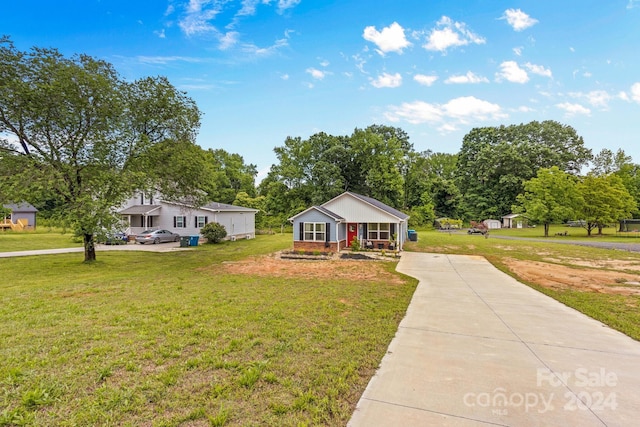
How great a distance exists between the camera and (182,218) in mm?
26031

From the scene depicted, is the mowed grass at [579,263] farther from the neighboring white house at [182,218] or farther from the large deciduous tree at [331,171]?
the large deciduous tree at [331,171]

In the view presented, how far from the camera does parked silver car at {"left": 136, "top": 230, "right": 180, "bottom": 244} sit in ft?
78.4

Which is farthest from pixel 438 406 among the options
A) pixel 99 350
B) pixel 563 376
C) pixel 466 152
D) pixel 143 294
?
pixel 466 152

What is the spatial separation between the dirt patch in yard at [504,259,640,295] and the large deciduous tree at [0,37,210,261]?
16986mm

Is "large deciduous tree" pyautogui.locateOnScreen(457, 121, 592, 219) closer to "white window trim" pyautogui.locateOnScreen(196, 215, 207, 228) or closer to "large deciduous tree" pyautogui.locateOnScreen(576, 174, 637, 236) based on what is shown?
"large deciduous tree" pyautogui.locateOnScreen(576, 174, 637, 236)

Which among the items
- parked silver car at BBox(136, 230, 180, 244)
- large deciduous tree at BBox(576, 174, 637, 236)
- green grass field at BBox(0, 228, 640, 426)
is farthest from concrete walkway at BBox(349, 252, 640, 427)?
large deciduous tree at BBox(576, 174, 637, 236)

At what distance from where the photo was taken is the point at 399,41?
17.9m

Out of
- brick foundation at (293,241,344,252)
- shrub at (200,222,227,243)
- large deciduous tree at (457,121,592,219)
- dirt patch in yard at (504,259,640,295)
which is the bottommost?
dirt patch in yard at (504,259,640,295)

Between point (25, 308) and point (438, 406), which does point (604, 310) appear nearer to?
point (438, 406)

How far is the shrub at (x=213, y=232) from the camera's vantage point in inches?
934

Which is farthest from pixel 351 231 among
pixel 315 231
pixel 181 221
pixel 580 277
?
pixel 181 221

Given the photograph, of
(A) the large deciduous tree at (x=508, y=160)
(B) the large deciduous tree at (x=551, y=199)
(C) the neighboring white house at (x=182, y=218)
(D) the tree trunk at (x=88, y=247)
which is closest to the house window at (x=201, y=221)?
(C) the neighboring white house at (x=182, y=218)

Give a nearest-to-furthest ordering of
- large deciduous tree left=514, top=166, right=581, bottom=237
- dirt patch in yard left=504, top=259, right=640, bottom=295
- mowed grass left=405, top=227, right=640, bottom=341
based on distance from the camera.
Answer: mowed grass left=405, top=227, right=640, bottom=341 → dirt patch in yard left=504, top=259, right=640, bottom=295 → large deciduous tree left=514, top=166, right=581, bottom=237

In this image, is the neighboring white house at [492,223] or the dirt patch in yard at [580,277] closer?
the dirt patch in yard at [580,277]
